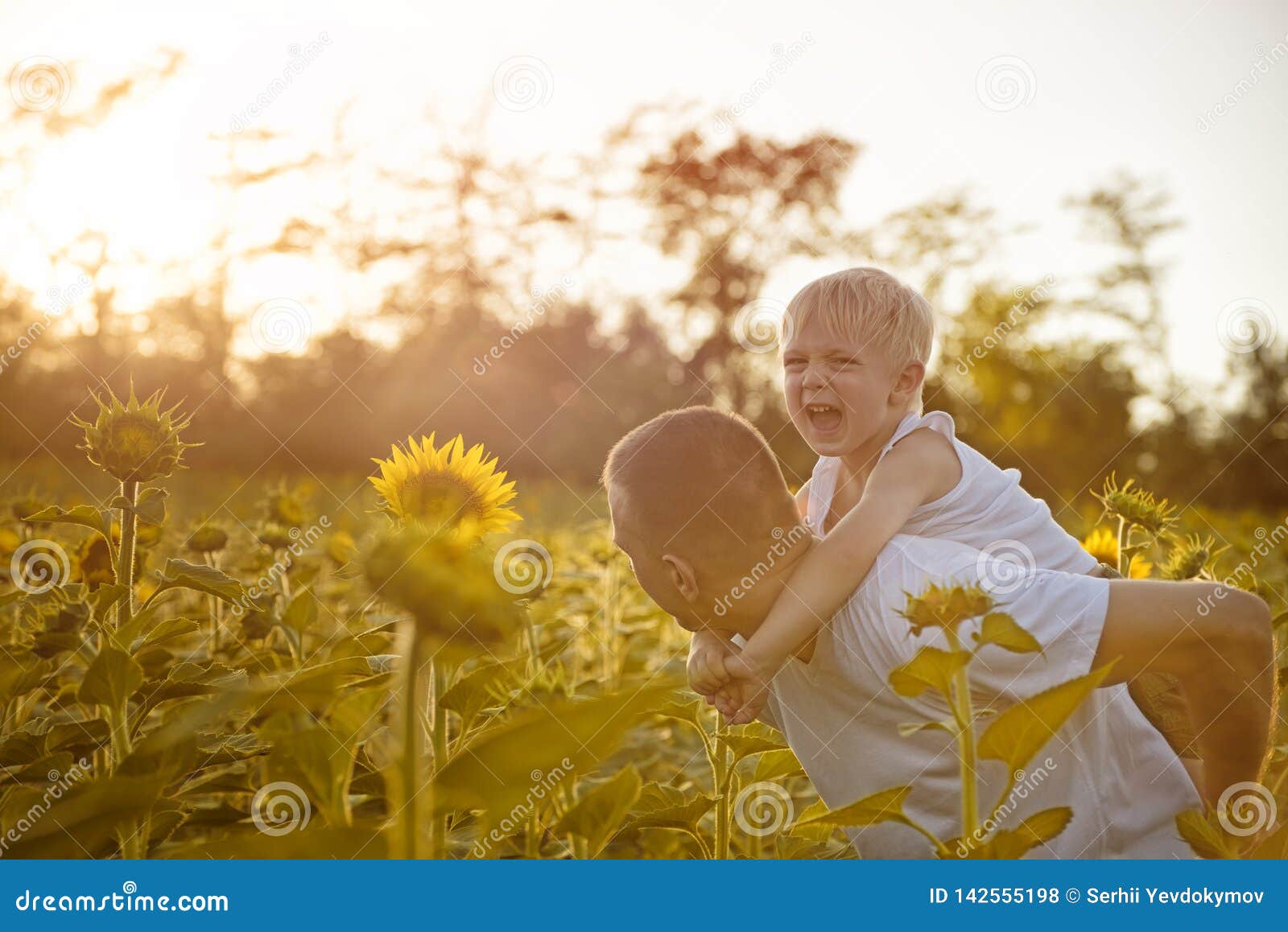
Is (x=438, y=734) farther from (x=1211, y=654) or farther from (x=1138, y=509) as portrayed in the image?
(x=1138, y=509)

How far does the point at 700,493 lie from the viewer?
127 centimetres

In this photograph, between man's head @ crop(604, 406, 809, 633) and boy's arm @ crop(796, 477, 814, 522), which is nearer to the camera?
man's head @ crop(604, 406, 809, 633)

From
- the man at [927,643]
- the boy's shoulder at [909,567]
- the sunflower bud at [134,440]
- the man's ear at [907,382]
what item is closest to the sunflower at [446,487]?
the man at [927,643]

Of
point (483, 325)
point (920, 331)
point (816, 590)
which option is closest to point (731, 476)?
point (816, 590)

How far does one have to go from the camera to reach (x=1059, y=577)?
116 centimetres

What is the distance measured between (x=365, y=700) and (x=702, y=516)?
0.55 metres

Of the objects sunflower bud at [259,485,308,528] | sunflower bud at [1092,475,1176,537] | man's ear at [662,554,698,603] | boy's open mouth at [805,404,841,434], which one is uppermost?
sunflower bud at [259,485,308,528]

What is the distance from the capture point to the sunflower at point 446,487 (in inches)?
49.6

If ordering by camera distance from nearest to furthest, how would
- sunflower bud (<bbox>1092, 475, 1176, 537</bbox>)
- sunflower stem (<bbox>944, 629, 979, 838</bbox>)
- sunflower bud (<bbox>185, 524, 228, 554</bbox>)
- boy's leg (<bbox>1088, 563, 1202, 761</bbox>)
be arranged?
sunflower stem (<bbox>944, 629, 979, 838</bbox>), boy's leg (<bbox>1088, 563, 1202, 761</bbox>), sunflower bud (<bbox>1092, 475, 1176, 537</bbox>), sunflower bud (<bbox>185, 524, 228, 554</bbox>)

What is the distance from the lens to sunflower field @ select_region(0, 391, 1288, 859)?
0.64 metres

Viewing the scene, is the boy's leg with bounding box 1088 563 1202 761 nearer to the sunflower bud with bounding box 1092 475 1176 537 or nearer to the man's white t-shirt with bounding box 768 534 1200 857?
the man's white t-shirt with bounding box 768 534 1200 857

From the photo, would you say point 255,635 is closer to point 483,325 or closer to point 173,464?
point 173,464

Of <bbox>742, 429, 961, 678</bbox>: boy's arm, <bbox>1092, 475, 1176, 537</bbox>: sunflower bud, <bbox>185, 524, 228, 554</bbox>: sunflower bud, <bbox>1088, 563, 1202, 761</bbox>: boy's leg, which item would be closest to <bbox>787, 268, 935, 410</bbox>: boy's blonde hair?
<bbox>742, 429, 961, 678</bbox>: boy's arm

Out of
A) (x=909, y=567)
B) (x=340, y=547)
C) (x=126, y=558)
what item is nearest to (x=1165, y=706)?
(x=909, y=567)
